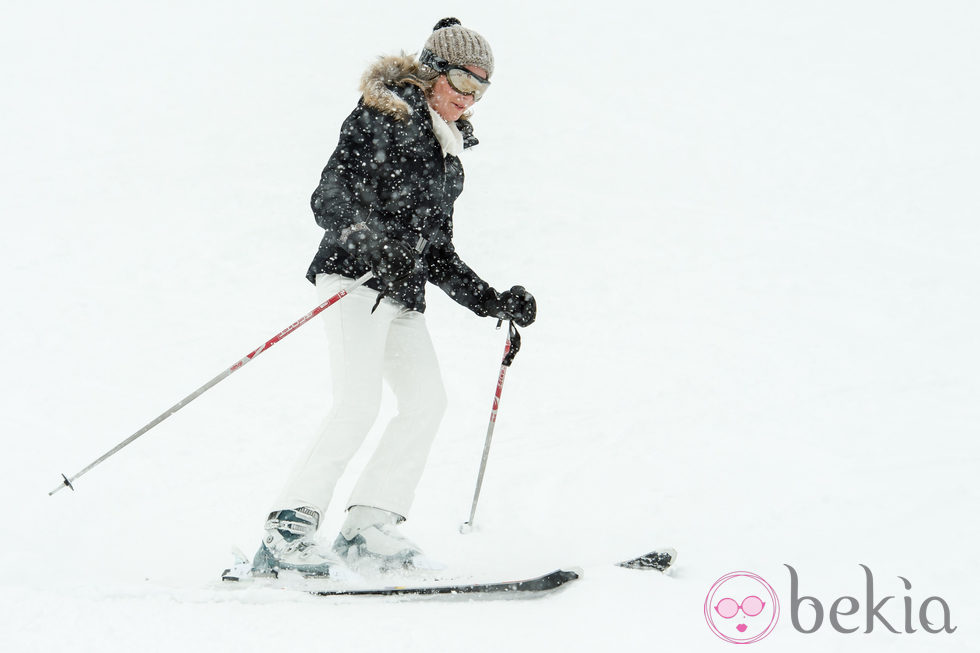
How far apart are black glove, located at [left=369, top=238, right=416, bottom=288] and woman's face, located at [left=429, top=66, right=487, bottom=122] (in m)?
0.72

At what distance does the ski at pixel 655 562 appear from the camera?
3.62 m

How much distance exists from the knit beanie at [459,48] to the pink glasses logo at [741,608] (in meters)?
2.54

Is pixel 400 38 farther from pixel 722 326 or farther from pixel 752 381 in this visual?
pixel 752 381

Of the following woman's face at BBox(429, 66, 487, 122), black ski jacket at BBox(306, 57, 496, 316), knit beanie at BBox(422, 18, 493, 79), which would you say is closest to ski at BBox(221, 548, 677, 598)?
black ski jacket at BBox(306, 57, 496, 316)

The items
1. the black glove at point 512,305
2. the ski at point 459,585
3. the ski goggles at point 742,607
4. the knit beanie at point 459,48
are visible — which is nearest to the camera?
the ski goggles at point 742,607

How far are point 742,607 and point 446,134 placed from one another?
2.40 metres

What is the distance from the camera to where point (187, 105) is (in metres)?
14.6

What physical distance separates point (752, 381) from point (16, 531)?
5.42 metres

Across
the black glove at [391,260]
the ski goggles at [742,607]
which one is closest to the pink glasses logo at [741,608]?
the ski goggles at [742,607]

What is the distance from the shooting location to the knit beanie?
12.5 ft

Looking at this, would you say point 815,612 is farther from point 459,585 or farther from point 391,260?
point 391,260

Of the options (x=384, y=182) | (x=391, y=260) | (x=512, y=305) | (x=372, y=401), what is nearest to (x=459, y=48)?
(x=384, y=182)

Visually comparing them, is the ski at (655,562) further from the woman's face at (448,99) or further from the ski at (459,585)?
the woman's face at (448,99)

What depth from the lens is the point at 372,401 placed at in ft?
12.2
